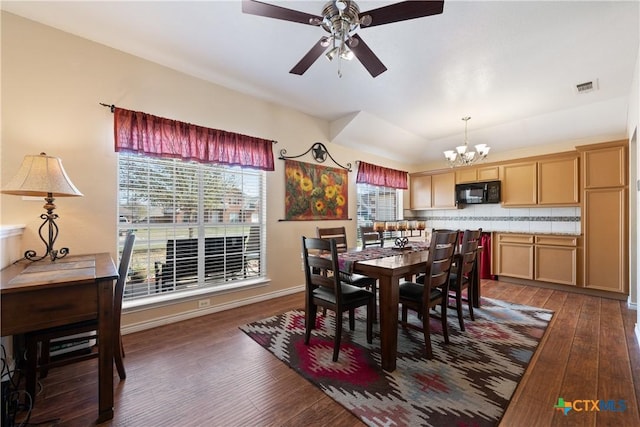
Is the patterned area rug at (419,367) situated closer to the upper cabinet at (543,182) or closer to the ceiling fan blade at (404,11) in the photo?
the upper cabinet at (543,182)

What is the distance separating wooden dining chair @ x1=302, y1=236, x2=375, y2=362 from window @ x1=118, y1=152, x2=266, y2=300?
4.72 feet

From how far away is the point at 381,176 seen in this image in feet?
17.3

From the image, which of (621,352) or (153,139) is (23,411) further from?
(621,352)

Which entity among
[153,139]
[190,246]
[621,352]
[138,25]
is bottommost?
[621,352]

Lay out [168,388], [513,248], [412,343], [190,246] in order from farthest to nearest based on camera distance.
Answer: [513,248] < [190,246] < [412,343] < [168,388]

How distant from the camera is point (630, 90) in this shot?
323cm

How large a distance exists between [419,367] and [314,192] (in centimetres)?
277

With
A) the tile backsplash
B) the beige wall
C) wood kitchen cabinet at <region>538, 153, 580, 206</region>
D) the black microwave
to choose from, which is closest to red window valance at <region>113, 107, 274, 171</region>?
the beige wall

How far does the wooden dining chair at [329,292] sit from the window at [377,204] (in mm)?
2679

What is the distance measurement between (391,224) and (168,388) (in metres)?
2.69

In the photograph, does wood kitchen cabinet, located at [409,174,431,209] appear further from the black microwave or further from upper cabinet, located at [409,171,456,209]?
the black microwave

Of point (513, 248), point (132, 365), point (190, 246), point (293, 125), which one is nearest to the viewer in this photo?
point (132, 365)

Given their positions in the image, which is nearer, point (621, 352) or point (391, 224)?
point (621, 352)

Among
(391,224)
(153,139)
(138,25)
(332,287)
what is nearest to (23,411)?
(332,287)
